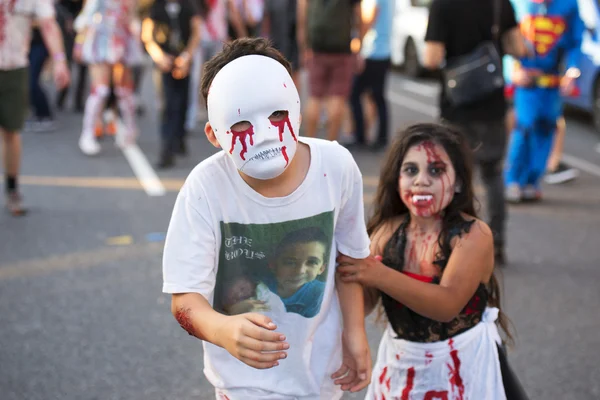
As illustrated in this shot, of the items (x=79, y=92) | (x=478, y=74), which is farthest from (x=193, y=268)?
(x=79, y=92)

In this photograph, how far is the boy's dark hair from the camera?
2.04 metres

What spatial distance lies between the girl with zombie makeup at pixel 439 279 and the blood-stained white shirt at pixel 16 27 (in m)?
4.53

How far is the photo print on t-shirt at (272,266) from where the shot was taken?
2.12 metres

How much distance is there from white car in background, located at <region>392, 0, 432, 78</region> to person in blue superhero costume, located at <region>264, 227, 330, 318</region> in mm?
12785

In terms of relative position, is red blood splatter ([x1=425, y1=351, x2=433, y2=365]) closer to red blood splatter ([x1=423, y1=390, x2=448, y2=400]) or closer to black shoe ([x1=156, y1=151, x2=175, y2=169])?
red blood splatter ([x1=423, y1=390, x2=448, y2=400])

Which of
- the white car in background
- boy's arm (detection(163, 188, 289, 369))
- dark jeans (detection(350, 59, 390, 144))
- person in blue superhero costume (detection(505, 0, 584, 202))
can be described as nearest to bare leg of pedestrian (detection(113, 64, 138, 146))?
dark jeans (detection(350, 59, 390, 144))

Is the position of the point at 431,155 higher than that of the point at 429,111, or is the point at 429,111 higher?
the point at 431,155

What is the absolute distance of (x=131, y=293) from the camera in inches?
201

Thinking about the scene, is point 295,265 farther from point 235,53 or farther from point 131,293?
point 131,293

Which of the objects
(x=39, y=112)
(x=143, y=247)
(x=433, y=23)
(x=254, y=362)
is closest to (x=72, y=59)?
(x=39, y=112)

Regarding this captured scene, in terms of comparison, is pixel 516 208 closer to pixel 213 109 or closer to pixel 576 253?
pixel 576 253

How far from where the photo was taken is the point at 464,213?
276 cm

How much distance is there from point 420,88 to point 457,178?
12373mm

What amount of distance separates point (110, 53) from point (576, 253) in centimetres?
512
